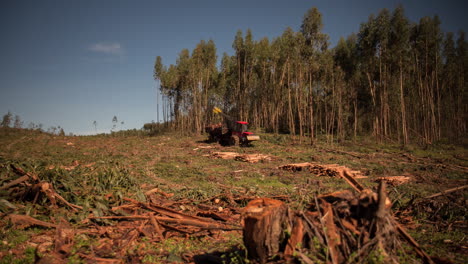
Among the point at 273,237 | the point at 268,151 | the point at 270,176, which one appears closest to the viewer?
the point at 273,237

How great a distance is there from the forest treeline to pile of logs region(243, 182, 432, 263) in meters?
17.8

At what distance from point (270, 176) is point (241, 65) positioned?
24.8 m

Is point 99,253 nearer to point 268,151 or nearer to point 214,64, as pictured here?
point 268,151

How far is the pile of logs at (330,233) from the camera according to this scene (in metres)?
2.40

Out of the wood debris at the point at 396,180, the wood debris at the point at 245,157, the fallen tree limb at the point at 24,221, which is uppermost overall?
the fallen tree limb at the point at 24,221

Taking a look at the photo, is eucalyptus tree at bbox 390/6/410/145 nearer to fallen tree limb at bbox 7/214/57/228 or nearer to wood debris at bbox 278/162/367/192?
wood debris at bbox 278/162/367/192

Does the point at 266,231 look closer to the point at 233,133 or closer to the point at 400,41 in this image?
the point at 233,133

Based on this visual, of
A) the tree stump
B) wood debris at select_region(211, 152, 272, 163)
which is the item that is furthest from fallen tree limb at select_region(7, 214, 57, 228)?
wood debris at select_region(211, 152, 272, 163)

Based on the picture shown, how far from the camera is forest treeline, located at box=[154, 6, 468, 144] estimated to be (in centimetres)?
2153

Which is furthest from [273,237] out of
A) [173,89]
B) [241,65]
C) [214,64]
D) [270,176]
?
[173,89]

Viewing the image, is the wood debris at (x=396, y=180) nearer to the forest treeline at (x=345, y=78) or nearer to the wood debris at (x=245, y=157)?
the wood debris at (x=245, y=157)

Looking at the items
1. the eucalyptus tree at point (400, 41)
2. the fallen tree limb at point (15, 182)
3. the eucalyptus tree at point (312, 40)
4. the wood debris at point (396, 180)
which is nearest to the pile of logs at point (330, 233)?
the fallen tree limb at point (15, 182)

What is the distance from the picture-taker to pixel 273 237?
8.44 feet

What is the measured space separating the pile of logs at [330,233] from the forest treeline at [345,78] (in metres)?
17.8
